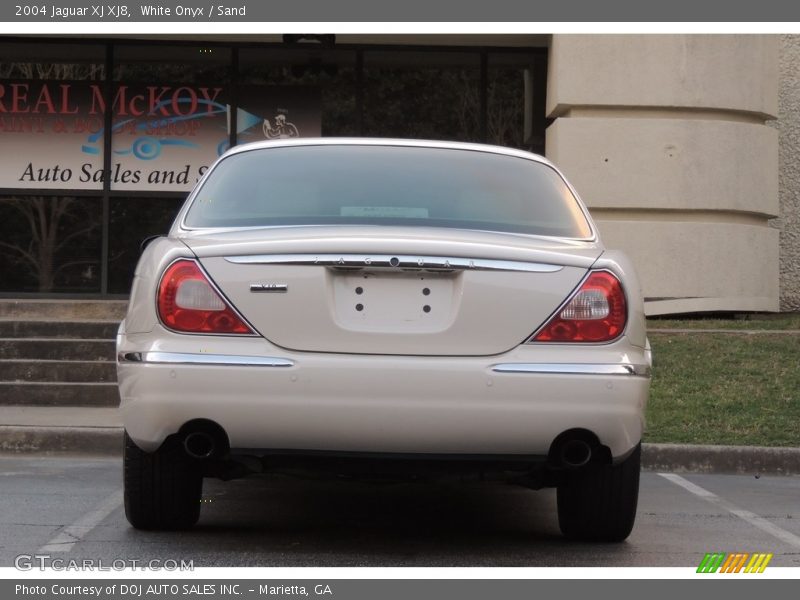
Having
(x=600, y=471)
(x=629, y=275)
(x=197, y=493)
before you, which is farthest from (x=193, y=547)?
(x=629, y=275)

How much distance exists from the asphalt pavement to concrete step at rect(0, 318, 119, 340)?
4.29 meters

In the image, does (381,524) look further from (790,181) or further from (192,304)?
(790,181)

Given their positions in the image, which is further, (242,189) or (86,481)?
(86,481)

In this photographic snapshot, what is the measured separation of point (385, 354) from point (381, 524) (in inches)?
64.0

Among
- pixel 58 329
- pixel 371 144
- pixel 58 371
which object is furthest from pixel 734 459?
pixel 58 329

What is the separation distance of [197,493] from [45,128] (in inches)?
434

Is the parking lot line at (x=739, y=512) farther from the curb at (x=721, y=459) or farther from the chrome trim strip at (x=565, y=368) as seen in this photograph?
the chrome trim strip at (x=565, y=368)

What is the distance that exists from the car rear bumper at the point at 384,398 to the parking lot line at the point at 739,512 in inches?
66.4

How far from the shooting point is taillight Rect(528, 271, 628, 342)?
15.3 feet

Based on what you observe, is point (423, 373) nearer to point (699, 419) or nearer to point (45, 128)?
point (699, 419)

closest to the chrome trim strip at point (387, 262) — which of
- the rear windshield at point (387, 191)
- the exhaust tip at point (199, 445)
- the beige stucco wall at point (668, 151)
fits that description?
the rear windshield at point (387, 191)

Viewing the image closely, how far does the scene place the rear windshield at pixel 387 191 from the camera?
5.24 metres

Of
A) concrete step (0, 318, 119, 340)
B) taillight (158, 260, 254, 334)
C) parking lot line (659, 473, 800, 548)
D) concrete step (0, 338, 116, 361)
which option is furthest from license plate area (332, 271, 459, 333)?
concrete step (0, 318, 119, 340)

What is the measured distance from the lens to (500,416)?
4527 millimetres
